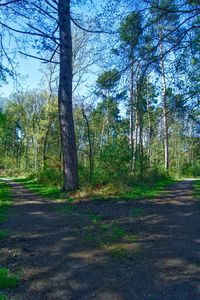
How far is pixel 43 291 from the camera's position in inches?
130

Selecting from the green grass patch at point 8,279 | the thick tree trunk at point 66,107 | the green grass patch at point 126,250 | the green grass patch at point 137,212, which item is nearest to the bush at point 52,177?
the thick tree trunk at point 66,107

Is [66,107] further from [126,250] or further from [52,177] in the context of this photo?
[126,250]

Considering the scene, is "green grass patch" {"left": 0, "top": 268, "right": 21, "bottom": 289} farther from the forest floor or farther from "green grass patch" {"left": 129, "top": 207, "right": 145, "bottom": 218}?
"green grass patch" {"left": 129, "top": 207, "right": 145, "bottom": 218}

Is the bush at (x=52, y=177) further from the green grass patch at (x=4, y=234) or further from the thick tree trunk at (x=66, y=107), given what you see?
the green grass patch at (x=4, y=234)

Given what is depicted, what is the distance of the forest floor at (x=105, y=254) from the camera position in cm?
331

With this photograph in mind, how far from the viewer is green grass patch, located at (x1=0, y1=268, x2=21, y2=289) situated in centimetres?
340

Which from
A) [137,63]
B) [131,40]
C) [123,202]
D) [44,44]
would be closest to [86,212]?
[123,202]

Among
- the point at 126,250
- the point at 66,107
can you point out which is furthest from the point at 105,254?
the point at 66,107

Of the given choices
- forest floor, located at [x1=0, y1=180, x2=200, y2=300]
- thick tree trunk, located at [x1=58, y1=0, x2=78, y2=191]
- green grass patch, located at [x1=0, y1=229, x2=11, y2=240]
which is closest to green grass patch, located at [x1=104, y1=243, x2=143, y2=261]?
forest floor, located at [x1=0, y1=180, x2=200, y2=300]

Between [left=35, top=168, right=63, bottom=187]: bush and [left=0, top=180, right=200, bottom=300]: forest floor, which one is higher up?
[left=35, top=168, right=63, bottom=187]: bush

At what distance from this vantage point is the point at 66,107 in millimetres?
11367

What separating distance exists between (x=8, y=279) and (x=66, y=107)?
8.45 metres

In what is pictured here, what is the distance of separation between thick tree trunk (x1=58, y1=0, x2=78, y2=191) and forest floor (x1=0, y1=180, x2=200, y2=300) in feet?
11.2

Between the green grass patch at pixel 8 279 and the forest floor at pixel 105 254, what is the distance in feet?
0.20
